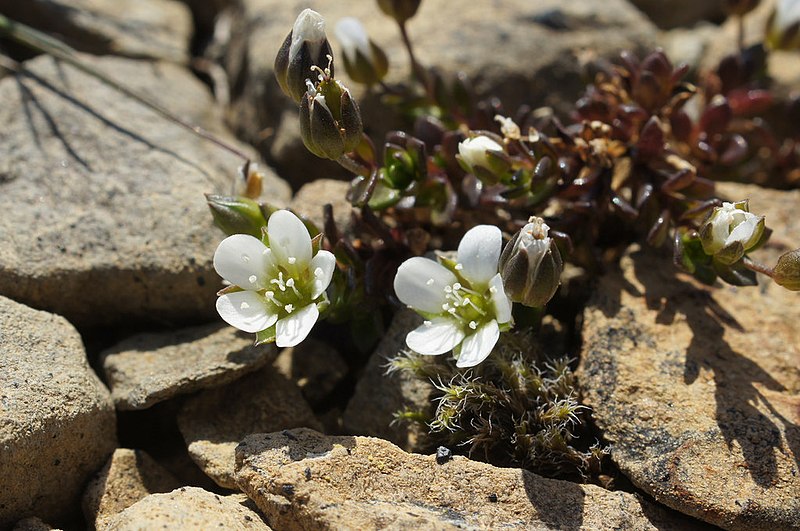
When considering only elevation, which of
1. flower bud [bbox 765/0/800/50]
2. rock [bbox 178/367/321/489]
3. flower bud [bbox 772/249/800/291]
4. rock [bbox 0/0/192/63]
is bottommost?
rock [bbox 178/367/321/489]

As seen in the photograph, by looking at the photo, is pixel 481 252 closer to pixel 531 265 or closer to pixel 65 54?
pixel 531 265

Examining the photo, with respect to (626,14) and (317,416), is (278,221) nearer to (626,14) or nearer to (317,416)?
(317,416)

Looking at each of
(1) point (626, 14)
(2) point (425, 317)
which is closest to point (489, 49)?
(1) point (626, 14)

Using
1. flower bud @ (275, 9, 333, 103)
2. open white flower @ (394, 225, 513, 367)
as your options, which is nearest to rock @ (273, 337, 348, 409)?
open white flower @ (394, 225, 513, 367)

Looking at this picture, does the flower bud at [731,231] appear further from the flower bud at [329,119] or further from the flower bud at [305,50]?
the flower bud at [305,50]

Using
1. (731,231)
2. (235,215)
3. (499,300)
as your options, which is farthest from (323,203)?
(731,231)

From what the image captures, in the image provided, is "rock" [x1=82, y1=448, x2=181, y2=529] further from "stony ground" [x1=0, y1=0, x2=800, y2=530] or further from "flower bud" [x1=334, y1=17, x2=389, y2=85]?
"flower bud" [x1=334, y1=17, x2=389, y2=85]
